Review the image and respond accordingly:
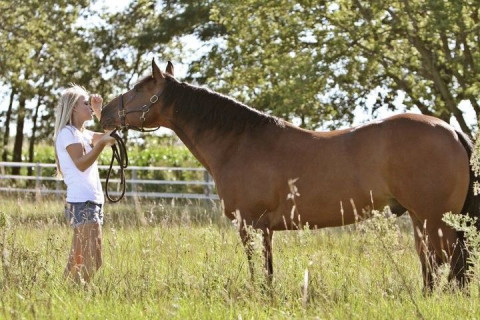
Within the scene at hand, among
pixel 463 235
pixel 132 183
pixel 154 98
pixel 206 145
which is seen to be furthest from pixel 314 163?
pixel 132 183

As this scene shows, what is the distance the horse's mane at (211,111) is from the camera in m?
7.22

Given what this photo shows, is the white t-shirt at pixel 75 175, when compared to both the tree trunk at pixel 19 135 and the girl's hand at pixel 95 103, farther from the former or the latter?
the tree trunk at pixel 19 135

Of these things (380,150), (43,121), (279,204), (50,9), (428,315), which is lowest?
(428,315)

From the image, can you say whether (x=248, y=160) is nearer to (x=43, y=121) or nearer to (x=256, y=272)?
(x=256, y=272)

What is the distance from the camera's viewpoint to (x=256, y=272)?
6.07m

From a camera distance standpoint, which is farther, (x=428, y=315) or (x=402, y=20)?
(x=402, y=20)

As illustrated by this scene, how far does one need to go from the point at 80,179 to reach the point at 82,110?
53 centimetres

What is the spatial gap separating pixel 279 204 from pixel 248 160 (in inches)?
17.8

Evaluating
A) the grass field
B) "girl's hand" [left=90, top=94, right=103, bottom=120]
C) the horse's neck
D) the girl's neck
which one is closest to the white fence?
the horse's neck

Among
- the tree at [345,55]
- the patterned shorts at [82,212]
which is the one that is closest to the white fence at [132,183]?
the tree at [345,55]

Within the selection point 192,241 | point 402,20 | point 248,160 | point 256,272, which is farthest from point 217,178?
point 402,20

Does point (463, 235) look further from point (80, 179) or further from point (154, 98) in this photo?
point (80, 179)

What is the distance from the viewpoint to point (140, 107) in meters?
7.39

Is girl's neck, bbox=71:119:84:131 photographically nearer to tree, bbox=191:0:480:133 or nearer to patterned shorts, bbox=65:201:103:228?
patterned shorts, bbox=65:201:103:228
